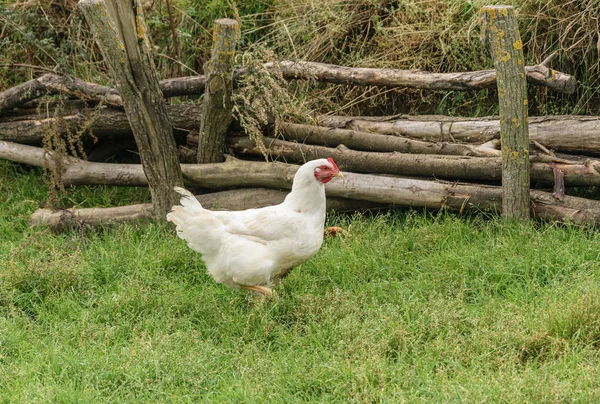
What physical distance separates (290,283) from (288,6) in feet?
12.2

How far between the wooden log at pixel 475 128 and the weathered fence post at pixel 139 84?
4.78 ft

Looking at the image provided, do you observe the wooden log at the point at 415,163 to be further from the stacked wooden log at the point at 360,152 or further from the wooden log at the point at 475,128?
the wooden log at the point at 475,128

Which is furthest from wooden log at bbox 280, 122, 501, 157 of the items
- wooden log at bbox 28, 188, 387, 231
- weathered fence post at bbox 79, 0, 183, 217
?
weathered fence post at bbox 79, 0, 183, 217

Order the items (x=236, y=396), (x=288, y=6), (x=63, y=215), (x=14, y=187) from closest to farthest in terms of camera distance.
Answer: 1. (x=236, y=396)
2. (x=63, y=215)
3. (x=14, y=187)
4. (x=288, y=6)

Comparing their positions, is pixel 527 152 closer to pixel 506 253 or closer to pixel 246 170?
pixel 506 253

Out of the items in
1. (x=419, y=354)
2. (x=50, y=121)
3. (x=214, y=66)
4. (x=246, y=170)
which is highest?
(x=214, y=66)

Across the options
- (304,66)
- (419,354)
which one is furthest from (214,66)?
(419,354)

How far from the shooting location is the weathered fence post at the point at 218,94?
5.92 m

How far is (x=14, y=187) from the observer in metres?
7.51

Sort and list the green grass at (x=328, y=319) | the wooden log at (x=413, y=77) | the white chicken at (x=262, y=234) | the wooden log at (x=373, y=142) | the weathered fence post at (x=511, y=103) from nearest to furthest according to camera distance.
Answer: the green grass at (x=328, y=319)
the white chicken at (x=262, y=234)
the weathered fence post at (x=511, y=103)
the wooden log at (x=413, y=77)
the wooden log at (x=373, y=142)

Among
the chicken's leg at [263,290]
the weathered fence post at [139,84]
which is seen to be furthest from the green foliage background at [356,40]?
the chicken's leg at [263,290]

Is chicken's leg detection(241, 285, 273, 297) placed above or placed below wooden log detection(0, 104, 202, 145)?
below

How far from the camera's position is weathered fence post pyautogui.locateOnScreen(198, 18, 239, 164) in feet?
19.4

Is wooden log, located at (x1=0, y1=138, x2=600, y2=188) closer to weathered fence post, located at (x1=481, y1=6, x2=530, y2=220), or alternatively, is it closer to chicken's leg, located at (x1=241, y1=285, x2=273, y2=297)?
weathered fence post, located at (x1=481, y1=6, x2=530, y2=220)
